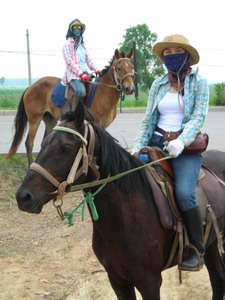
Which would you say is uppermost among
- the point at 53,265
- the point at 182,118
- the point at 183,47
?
the point at 183,47

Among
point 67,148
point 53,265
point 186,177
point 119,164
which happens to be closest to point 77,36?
point 53,265

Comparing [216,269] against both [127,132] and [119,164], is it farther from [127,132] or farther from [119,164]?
[127,132]

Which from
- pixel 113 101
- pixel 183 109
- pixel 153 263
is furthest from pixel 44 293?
pixel 113 101

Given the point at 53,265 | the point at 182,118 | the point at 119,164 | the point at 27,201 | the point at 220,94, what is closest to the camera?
the point at 27,201

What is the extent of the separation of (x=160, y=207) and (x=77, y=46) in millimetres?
6184

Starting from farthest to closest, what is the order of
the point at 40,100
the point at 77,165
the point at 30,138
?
the point at 40,100, the point at 30,138, the point at 77,165

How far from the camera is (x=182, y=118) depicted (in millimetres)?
3900

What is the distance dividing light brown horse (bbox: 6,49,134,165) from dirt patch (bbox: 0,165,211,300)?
194 cm

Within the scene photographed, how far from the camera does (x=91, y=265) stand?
6047mm

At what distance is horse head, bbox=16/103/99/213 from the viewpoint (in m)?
3.01

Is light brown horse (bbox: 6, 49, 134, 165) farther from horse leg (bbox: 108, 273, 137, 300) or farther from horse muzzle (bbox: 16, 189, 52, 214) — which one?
horse muzzle (bbox: 16, 189, 52, 214)

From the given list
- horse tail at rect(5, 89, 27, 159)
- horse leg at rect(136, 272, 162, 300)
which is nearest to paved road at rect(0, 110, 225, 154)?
horse tail at rect(5, 89, 27, 159)

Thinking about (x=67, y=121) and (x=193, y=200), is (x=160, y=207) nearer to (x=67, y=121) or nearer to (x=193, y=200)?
(x=193, y=200)

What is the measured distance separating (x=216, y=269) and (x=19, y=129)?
19.9ft
